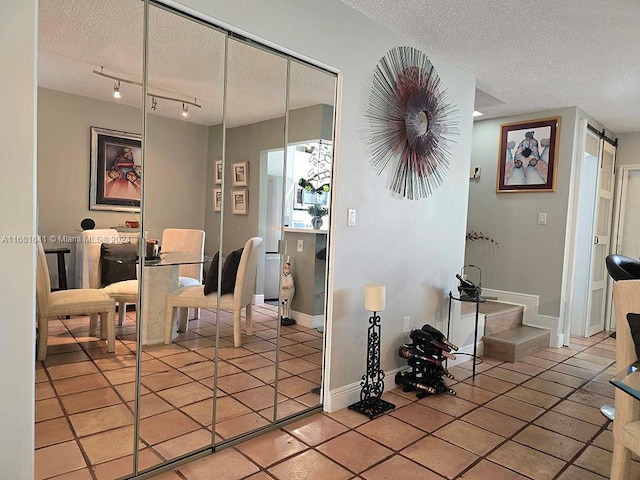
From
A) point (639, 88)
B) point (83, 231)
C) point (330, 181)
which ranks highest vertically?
point (639, 88)

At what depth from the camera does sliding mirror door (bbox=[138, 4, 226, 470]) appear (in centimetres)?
190

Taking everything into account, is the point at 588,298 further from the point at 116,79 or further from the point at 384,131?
the point at 116,79

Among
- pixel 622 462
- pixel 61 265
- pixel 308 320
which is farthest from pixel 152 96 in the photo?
pixel 622 462

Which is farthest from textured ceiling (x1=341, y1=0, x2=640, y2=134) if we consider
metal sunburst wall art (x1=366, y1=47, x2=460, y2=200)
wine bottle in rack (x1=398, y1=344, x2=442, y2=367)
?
wine bottle in rack (x1=398, y1=344, x2=442, y2=367)

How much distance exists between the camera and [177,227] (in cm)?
202

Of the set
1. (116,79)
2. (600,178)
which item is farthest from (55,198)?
(600,178)

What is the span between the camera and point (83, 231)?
178 cm

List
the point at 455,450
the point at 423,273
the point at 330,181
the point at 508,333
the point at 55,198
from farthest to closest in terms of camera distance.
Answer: the point at 508,333
the point at 423,273
the point at 330,181
the point at 455,450
the point at 55,198

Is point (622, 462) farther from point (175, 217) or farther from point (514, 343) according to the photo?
point (514, 343)

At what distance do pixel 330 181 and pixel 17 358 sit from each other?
69.2 inches

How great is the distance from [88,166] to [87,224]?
0.25m

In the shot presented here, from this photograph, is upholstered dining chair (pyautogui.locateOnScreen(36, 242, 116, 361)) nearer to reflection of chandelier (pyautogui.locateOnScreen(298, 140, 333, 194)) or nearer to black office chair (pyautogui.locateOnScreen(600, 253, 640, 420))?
reflection of chandelier (pyautogui.locateOnScreen(298, 140, 333, 194))

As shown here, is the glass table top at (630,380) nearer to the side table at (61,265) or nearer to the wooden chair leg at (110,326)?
the wooden chair leg at (110,326)

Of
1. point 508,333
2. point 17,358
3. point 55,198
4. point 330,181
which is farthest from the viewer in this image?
point 508,333
